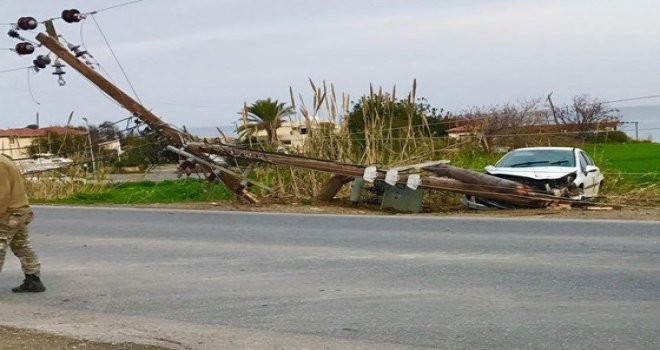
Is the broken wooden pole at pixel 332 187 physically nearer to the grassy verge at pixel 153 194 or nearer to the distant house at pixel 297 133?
the distant house at pixel 297 133

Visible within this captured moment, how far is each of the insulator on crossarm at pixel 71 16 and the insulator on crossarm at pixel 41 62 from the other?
1.12 meters

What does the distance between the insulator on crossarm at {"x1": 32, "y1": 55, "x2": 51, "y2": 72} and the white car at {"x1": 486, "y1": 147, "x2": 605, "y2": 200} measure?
11.1 m

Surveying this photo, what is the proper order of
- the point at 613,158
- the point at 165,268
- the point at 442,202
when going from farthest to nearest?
the point at 613,158 → the point at 442,202 → the point at 165,268

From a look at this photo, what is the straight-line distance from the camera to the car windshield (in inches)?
675

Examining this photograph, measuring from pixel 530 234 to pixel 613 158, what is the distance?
17.4m

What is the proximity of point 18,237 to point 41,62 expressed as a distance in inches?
531

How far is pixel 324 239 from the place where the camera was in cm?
1202

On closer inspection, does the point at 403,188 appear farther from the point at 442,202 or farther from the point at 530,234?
the point at 530,234

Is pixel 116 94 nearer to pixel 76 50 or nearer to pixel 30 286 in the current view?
pixel 76 50

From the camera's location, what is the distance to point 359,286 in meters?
8.34

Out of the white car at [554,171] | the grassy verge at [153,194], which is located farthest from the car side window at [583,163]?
the grassy verge at [153,194]

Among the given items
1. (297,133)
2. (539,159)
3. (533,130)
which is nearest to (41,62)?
(297,133)

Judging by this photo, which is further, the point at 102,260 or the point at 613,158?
the point at 613,158

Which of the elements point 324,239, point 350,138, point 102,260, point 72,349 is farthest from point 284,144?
point 72,349
